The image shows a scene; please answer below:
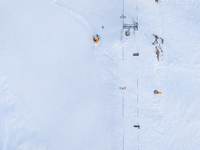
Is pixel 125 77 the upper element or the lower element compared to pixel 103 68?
lower

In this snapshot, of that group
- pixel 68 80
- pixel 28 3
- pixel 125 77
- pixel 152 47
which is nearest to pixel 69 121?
pixel 68 80

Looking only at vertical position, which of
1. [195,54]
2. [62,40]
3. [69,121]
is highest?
[62,40]

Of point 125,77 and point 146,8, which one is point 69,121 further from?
point 146,8

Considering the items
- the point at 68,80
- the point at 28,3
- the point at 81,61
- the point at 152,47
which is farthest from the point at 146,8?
the point at 28,3

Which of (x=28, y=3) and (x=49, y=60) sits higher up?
(x=28, y=3)

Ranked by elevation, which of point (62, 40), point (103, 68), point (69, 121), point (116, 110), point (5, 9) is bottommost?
point (69, 121)

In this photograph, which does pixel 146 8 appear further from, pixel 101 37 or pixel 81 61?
pixel 81 61
